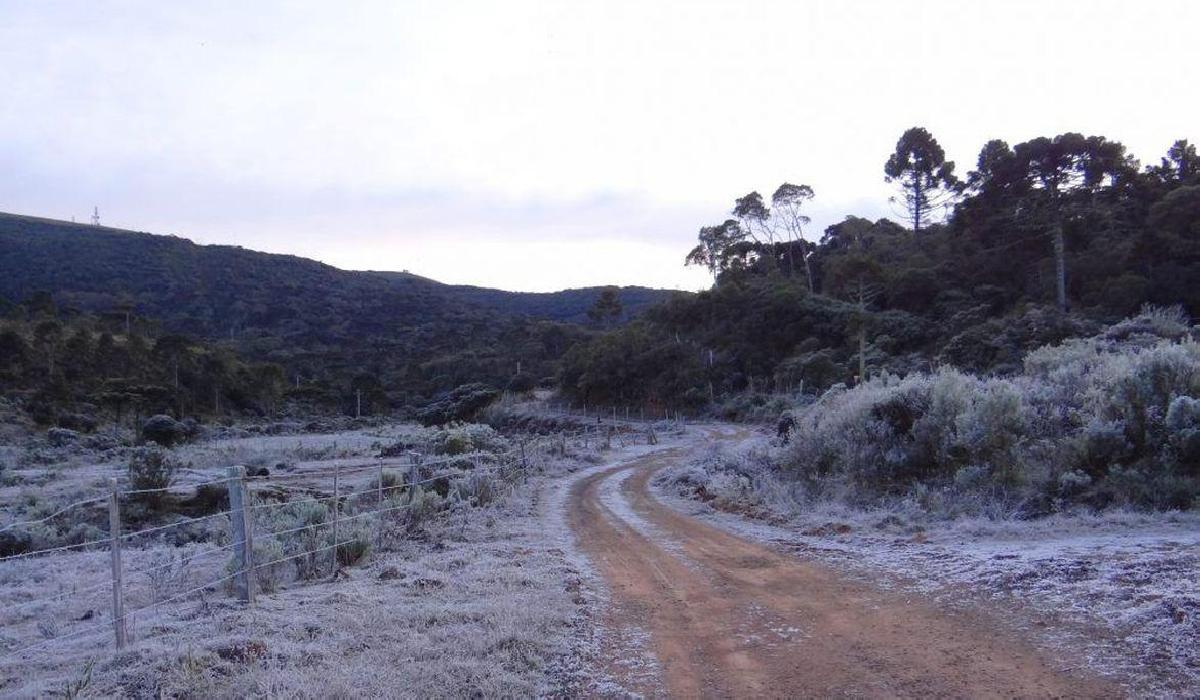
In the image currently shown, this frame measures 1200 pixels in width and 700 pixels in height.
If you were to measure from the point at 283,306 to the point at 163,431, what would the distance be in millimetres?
61728

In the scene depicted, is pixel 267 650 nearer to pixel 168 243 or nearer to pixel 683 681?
pixel 683 681

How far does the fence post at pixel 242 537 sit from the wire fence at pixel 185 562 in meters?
0.01

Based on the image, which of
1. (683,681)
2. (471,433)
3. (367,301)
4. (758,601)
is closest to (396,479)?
(471,433)

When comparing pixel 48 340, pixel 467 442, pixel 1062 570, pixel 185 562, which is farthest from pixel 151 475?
pixel 48 340

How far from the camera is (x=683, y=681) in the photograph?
6172 mm

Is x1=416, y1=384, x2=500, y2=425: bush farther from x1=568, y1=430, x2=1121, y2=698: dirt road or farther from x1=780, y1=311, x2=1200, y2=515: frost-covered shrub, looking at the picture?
x1=568, y1=430, x2=1121, y2=698: dirt road

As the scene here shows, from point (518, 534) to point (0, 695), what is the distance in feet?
28.1

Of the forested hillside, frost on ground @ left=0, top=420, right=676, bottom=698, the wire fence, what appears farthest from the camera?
the forested hillside

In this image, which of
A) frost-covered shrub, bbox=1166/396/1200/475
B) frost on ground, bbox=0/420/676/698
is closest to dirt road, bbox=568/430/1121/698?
frost on ground, bbox=0/420/676/698

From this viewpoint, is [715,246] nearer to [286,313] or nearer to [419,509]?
[286,313]

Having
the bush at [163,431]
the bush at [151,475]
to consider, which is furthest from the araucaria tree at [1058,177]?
the bush at [163,431]

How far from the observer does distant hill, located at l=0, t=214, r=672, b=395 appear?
87375 mm

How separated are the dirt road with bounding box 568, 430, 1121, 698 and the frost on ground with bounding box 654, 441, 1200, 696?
1.20 ft

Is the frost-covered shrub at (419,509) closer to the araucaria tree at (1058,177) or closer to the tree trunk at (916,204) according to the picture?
the araucaria tree at (1058,177)
